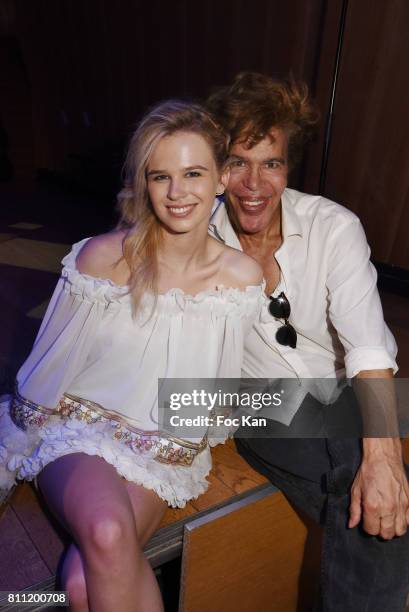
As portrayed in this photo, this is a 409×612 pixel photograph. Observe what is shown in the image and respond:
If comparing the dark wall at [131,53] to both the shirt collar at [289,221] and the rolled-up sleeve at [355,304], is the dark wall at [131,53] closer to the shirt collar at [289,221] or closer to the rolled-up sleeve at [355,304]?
the shirt collar at [289,221]

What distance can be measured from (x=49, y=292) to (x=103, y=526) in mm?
2354

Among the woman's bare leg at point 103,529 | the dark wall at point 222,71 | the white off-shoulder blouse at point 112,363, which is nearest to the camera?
the woman's bare leg at point 103,529

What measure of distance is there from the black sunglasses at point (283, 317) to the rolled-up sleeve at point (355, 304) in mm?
138

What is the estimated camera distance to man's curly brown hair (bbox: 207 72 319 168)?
1.58 metres

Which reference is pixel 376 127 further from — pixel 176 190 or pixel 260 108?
pixel 176 190

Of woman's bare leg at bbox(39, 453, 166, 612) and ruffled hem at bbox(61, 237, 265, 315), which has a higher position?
ruffled hem at bbox(61, 237, 265, 315)

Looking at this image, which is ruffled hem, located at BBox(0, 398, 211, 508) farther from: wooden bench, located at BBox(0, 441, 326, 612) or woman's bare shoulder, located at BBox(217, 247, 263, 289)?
woman's bare shoulder, located at BBox(217, 247, 263, 289)

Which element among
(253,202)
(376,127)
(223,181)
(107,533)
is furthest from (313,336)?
(376,127)

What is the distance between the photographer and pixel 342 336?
157 centimetres

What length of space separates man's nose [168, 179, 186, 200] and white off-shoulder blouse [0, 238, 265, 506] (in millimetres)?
272

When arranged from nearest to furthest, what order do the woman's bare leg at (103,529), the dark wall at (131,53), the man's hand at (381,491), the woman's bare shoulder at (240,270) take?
the woman's bare leg at (103,529), the man's hand at (381,491), the woman's bare shoulder at (240,270), the dark wall at (131,53)

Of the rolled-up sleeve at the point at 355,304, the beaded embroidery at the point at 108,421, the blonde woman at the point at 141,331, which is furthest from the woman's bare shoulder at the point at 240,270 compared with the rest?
the beaded embroidery at the point at 108,421

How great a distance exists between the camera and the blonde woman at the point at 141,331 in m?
1.35

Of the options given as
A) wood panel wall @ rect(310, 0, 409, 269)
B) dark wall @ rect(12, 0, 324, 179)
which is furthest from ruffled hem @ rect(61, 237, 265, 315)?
dark wall @ rect(12, 0, 324, 179)
